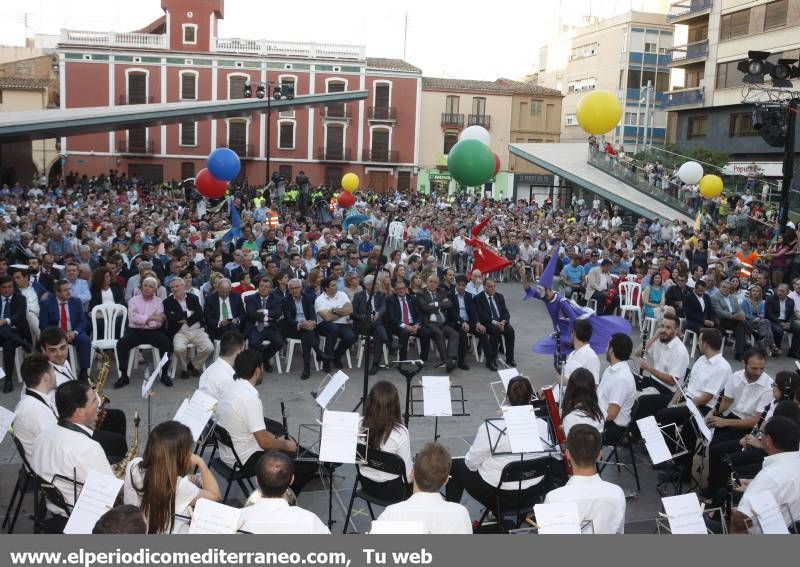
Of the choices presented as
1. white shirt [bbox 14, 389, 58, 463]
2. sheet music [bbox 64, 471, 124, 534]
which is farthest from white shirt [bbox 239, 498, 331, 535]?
white shirt [bbox 14, 389, 58, 463]

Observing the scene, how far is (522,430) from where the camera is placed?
4320 millimetres

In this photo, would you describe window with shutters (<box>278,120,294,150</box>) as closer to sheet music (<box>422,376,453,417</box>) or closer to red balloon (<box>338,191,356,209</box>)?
red balloon (<box>338,191,356,209</box>)

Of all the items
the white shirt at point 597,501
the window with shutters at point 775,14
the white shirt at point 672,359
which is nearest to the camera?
Result: the white shirt at point 597,501

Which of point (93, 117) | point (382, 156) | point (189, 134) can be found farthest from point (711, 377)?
point (189, 134)

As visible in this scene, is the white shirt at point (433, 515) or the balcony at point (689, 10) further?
the balcony at point (689, 10)

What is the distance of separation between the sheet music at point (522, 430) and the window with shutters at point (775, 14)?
29769mm

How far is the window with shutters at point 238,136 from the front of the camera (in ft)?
135

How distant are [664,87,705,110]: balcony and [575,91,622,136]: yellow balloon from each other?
25.4 metres

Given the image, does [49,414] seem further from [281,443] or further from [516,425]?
[516,425]

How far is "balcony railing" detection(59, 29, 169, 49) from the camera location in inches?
1529

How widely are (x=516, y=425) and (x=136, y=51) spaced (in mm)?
40837

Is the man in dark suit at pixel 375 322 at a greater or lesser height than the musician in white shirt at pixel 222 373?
lesser

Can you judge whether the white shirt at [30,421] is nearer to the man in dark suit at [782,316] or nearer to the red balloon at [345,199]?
the man in dark suit at [782,316]

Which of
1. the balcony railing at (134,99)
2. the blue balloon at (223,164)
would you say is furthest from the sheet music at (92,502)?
the balcony railing at (134,99)
